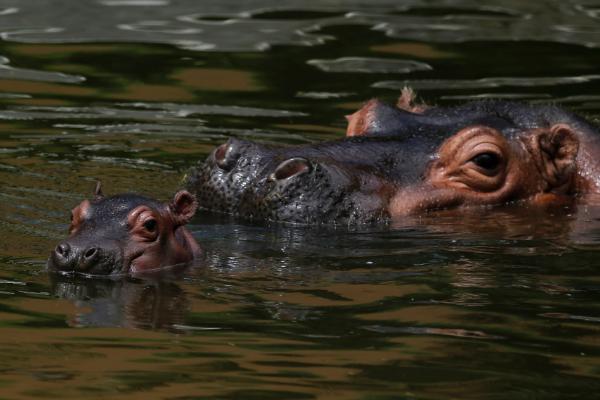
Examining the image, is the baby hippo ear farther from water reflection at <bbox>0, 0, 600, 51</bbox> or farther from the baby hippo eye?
water reflection at <bbox>0, 0, 600, 51</bbox>

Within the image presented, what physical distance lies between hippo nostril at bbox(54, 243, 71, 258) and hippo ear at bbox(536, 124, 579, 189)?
4.08 metres

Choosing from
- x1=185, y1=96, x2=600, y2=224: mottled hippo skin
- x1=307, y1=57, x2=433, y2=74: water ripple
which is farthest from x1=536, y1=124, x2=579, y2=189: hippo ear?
x1=307, y1=57, x2=433, y2=74: water ripple

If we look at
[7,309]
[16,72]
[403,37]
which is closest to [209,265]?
[7,309]

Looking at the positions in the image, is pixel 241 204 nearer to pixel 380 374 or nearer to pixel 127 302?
pixel 127 302

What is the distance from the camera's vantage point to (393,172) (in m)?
10.4

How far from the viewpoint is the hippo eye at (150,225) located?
27.0ft

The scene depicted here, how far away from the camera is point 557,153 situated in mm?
11133

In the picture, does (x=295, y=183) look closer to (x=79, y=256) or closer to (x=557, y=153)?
(x=79, y=256)

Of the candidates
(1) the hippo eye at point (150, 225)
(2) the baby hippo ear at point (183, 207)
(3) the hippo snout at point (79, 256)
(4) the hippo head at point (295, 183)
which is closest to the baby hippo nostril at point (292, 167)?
(4) the hippo head at point (295, 183)

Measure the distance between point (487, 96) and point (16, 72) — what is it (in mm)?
4242

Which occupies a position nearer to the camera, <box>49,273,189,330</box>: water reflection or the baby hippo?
<box>49,273,189,330</box>: water reflection

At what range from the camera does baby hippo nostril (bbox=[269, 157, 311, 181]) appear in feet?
32.1

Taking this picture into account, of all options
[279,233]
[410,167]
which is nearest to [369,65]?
[410,167]

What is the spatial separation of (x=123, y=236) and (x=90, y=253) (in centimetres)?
24
